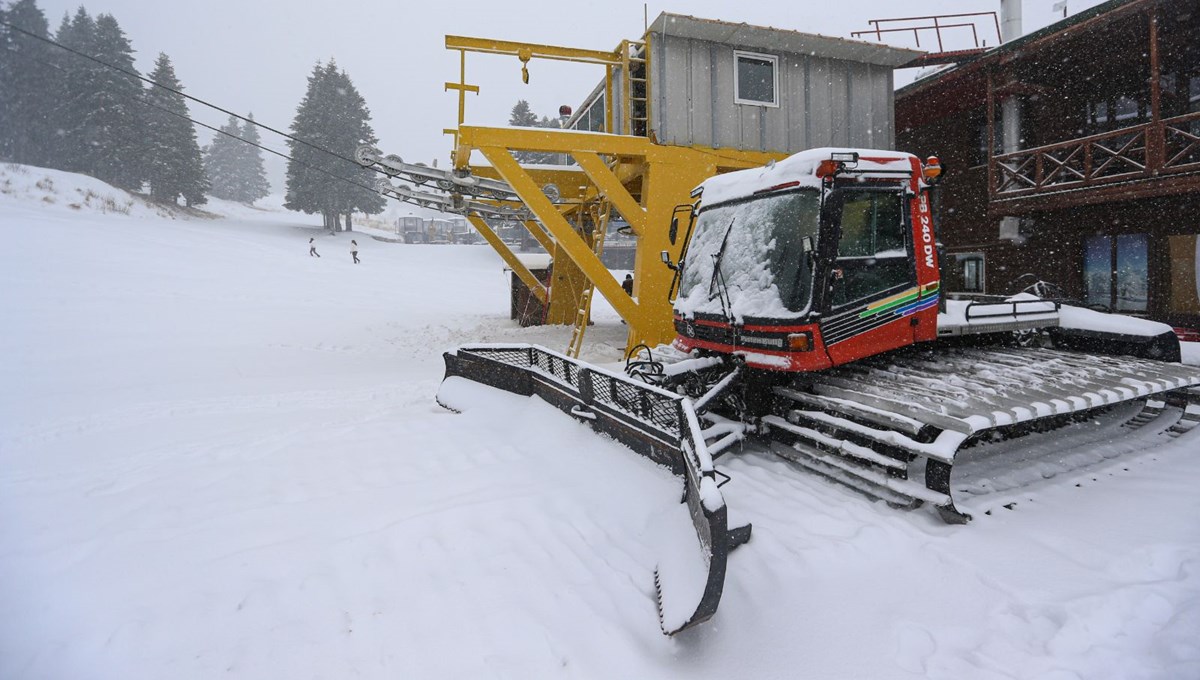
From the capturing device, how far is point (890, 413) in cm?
405

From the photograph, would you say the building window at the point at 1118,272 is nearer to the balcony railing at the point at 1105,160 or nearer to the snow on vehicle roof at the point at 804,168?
the balcony railing at the point at 1105,160

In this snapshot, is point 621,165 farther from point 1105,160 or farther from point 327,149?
point 327,149

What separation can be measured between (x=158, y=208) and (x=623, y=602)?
42.9m

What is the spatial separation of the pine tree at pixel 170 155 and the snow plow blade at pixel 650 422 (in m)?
46.2

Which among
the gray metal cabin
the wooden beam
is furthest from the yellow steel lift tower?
the wooden beam

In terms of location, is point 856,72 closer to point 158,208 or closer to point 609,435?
point 609,435

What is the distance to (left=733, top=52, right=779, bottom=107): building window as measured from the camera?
9.98 m

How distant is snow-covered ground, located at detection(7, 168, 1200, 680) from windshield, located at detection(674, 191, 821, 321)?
1.46 metres

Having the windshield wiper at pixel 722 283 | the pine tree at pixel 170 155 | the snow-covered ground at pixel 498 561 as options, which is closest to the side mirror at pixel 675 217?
the windshield wiper at pixel 722 283

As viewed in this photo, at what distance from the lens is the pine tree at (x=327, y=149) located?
139 ft

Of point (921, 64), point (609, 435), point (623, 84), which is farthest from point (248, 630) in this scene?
point (921, 64)

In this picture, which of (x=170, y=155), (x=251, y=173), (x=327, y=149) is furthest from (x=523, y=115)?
(x=251, y=173)

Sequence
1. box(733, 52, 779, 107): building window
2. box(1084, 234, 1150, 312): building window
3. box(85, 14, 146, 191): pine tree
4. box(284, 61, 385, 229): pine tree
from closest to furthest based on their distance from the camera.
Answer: box(733, 52, 779, 107): building window, box(1084, 234, 1150, 312): building window, box(85, 14, 146, 191): pine tree, box(284, 61, 385, 229): pine tree

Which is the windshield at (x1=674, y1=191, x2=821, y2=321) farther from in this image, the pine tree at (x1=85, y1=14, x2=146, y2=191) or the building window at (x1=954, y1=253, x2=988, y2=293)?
the pine tree at (x1=85, y1=14, x2=146, y2=191)
